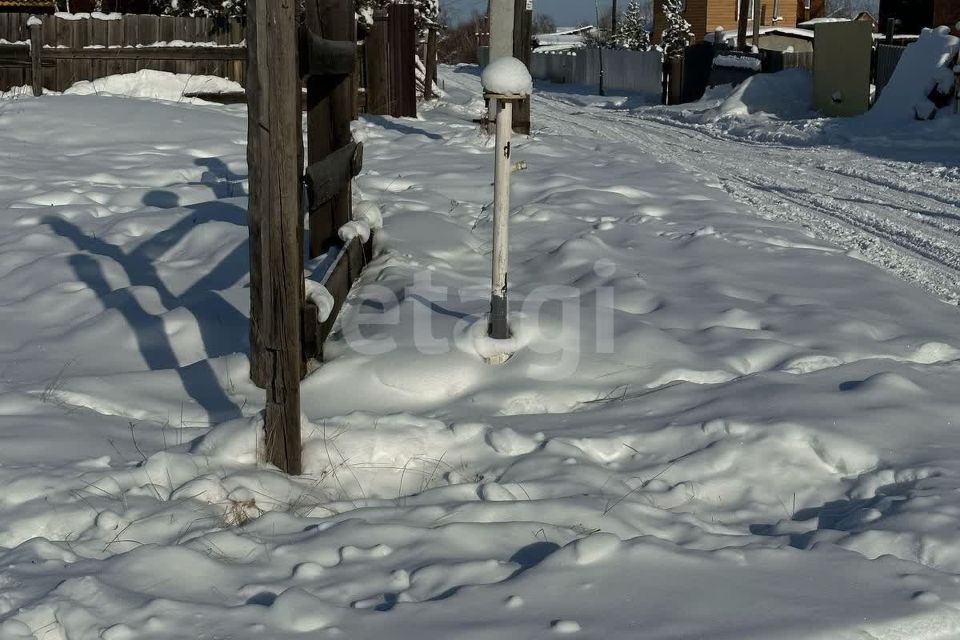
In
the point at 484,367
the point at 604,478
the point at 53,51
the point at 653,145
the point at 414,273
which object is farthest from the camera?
the point at 53,51

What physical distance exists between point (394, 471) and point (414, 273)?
2361 millimetres

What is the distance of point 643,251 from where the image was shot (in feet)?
22.0

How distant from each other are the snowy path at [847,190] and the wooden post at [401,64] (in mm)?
2055

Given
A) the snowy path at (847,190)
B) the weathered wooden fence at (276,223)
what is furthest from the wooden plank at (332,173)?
the snowy path at (847,190)

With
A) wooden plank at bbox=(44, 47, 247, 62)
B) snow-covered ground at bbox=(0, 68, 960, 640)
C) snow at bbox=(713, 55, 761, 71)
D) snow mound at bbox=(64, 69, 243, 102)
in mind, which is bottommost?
snow-covered ground at bbox=(0, 68, 960, 640)

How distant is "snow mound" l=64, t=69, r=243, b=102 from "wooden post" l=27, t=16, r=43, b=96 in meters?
0.42

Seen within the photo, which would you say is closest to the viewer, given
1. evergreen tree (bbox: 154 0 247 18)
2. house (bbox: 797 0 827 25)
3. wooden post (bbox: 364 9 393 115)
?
wooden post (bbox: 364 9 393 115)

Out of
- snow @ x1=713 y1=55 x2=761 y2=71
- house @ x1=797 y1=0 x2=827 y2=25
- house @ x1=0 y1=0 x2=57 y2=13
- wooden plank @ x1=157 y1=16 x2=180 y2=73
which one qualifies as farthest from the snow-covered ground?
house @ x1=797 y1=0 x2=827 y2=25

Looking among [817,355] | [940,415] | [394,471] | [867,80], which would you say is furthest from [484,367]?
[867,80]

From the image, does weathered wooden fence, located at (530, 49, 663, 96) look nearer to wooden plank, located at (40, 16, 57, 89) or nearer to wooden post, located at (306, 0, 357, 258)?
wooden plank, located at (40, 16, 57, 89)

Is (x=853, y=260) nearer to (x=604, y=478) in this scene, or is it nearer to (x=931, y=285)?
(x=931, y=285)

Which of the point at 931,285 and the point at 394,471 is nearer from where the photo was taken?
the point at 394,471

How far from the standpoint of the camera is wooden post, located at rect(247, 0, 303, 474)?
3418 mm

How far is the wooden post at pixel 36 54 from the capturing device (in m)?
15.8
